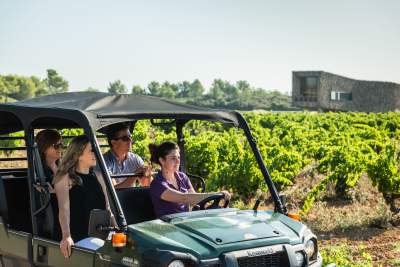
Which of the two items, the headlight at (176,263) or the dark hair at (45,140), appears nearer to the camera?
the headlight at (176,263)

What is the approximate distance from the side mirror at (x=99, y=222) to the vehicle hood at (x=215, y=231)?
157 millimetres

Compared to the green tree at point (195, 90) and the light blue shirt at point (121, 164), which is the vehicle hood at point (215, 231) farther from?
the green tree at point (195, 90)

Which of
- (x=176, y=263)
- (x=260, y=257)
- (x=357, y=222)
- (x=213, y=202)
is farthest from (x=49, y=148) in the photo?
(x=357, y=222)

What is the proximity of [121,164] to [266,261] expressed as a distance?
275 cm

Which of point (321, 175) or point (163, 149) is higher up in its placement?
point (163, 149)

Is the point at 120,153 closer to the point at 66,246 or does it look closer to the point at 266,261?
the point at 66,246

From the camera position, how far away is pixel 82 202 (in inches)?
237

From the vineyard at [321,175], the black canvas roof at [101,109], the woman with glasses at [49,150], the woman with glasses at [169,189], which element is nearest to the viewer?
the black canvas roof at [101,109]

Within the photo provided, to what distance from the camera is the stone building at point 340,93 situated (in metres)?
94.6

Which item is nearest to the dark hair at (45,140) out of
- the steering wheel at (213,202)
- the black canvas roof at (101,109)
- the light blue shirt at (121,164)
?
the black canvas roof at (101,109)

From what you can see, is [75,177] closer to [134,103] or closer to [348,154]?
[134,103]

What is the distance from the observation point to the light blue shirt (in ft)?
24.2

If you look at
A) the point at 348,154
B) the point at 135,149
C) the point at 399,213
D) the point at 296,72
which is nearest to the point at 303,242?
the point at 399,213

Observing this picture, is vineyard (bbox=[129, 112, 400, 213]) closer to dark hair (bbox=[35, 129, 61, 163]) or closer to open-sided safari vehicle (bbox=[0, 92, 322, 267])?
dark hair (bbox=[35, 129, 61, 163])
